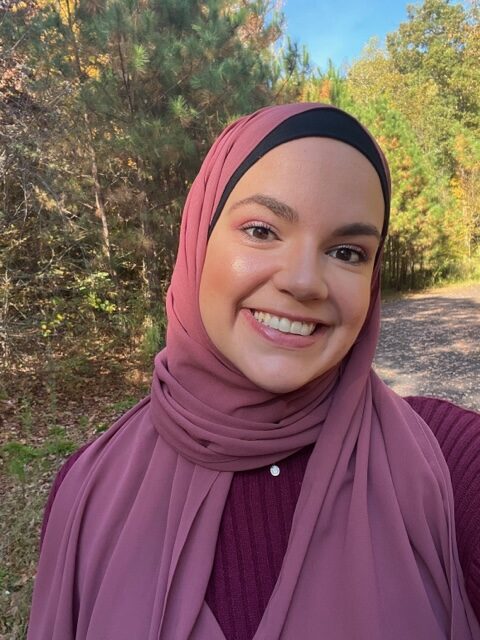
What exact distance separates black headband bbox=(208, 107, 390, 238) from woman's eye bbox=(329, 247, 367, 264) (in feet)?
0.50

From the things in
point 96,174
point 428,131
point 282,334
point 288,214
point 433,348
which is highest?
point 428,131

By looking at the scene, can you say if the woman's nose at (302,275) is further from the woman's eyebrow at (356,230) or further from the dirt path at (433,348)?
the dirt path at (433,348)

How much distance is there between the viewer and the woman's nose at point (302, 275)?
881 mm

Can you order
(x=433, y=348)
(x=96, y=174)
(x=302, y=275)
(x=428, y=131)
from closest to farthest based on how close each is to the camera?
(x=302, y=275) < (x=96, y=174) < (x=433, y=348) < (x=428, y=131)

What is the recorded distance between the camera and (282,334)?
0.93 m

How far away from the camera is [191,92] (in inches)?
255

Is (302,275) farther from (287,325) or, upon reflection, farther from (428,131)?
(428,131)

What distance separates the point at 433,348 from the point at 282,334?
865 cm

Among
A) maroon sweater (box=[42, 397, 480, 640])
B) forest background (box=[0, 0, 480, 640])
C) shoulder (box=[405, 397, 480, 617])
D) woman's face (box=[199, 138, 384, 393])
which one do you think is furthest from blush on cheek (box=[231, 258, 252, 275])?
forest background (box=[0, 0, 480, 640])

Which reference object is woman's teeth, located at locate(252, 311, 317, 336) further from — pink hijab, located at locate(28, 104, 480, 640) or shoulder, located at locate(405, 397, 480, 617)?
shoulder, located at locate(405, 397, 480, 617)

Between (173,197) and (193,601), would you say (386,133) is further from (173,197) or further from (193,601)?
(193,601)

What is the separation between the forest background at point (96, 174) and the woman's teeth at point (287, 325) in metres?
3.74

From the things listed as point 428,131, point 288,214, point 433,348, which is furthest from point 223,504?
point 428,131

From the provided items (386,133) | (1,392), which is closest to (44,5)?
(1,392)
